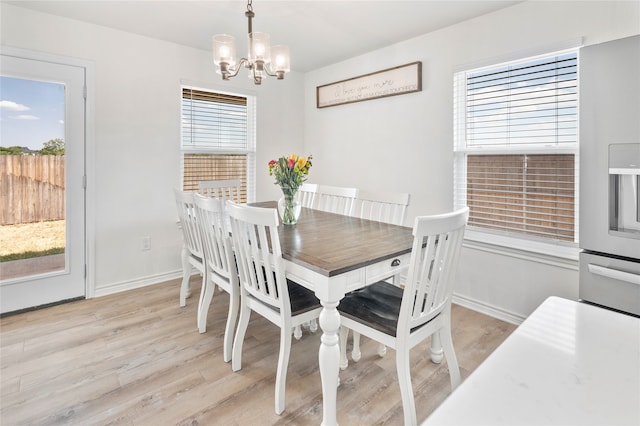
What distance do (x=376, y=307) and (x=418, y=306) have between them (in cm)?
29

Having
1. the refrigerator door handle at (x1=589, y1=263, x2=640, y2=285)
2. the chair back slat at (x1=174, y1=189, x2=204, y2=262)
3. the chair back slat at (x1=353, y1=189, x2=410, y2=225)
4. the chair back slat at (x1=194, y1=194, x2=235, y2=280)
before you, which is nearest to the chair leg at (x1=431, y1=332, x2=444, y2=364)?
the chair back slat at (x1=353, y1=189, x2=410, y2=225)

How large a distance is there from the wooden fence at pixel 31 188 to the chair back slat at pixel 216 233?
1568 millimetres

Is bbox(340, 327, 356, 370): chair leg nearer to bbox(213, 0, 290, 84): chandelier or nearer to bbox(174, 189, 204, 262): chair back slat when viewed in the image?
bbox(174, 189, 204, 262): chair back slat

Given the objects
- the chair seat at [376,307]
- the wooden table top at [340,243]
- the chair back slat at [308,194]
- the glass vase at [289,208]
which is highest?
the chair back slat at [308,194]

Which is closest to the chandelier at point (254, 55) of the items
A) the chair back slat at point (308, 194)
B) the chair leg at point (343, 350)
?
the chair back slat at point (308, 194)

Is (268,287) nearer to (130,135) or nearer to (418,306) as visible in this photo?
(418,306)

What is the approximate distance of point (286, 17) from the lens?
2883mm

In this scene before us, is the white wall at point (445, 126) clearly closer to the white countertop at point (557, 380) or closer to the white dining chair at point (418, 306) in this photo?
the white dining chair at point (418, 306)

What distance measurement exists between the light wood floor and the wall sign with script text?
219cm

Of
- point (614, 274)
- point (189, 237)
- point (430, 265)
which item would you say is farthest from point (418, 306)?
point (189, 237)

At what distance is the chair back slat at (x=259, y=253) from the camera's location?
1.70m

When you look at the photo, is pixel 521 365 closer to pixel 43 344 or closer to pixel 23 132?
pixel 43 344

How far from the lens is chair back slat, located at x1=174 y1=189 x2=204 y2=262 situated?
252 cm

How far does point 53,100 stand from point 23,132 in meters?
0.36
